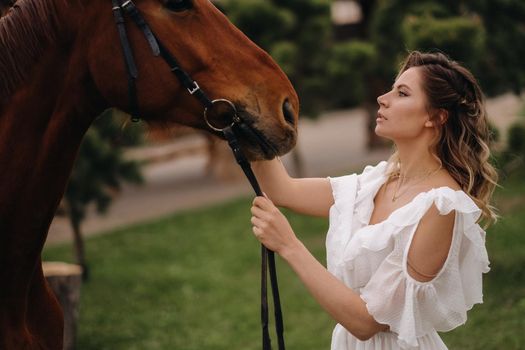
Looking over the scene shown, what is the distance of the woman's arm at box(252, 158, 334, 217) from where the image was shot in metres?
2.87

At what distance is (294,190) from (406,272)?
64cm

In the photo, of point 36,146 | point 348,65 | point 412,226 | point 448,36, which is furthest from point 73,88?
point 348,65

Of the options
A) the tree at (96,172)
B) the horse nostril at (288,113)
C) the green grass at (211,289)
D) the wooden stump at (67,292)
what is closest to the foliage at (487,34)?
the green grass at (211,289)

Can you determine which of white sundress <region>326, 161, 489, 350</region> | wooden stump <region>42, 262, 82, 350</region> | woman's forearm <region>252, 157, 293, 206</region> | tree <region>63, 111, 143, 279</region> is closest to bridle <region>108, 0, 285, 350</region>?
white sundress <region>326, 161, 489, 350</region>

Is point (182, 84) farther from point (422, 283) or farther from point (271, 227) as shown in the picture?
point (422, 283)

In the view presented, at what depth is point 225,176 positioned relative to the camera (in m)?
11.9

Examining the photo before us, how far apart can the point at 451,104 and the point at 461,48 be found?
3511mm

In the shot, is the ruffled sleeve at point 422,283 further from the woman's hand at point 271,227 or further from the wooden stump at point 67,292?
the wooden stump at point 67,292

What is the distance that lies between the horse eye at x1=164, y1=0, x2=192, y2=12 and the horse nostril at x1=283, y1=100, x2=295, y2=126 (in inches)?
15.4

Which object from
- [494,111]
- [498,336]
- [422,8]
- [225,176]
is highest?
[422,8]

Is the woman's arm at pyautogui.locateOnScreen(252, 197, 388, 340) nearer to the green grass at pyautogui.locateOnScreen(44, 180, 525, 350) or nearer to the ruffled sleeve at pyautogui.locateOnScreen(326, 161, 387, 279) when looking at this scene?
the ruffled sleeve at pyautogui.locateOnScreen(326, 161, 387, 279)

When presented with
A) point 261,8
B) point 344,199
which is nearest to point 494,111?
point 261,8

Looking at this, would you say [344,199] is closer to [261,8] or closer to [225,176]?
[261,8]

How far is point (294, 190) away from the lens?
9.52 feet
